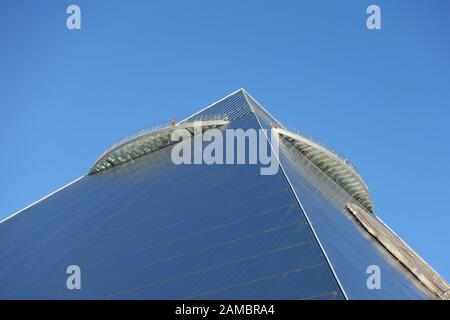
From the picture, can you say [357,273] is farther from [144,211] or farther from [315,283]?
[144,211]

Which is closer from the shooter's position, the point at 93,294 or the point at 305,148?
the point at 93,294

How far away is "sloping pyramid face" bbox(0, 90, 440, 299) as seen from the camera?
80.6 ft

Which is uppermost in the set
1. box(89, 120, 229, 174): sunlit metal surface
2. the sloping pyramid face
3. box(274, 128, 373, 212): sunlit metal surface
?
box(89, 120, 229, 174): sunlit metal surface

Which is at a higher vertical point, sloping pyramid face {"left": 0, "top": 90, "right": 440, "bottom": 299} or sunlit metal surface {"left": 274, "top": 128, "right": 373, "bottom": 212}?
sunlit metal surface {"left": 274, "top": 128, "right": 373, "bottom": 212}

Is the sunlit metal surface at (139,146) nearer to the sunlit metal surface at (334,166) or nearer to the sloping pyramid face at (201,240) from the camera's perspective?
the sloping pyramid face at (201,240)

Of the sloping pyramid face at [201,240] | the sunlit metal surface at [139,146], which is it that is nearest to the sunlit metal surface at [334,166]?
the sloping pyramid face at [201,240]

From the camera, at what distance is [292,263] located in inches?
952

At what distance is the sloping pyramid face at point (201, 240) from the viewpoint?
80.6 ft

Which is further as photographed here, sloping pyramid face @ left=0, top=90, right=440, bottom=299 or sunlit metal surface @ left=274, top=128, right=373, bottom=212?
sunlit metal surface @ left=274, top=128, right=373, bottom=212

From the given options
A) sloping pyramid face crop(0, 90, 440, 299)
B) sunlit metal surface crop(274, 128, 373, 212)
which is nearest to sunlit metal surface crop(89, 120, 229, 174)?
sloping pyramid face crop(0, 90, 440, 299)

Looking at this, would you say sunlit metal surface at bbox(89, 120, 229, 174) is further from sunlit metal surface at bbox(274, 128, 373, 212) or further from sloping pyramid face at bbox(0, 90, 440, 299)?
sunlit metal surface at bbox(274, 128, 373, 212)
